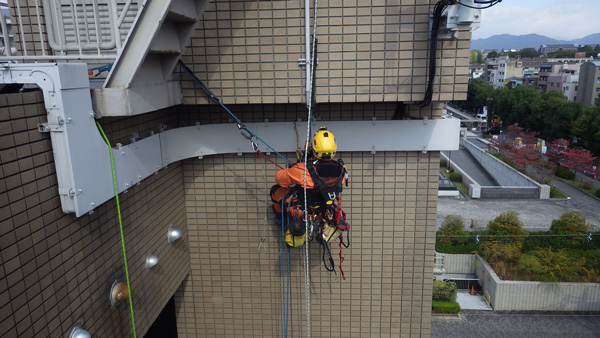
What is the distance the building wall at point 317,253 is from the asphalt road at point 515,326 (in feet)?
31.6

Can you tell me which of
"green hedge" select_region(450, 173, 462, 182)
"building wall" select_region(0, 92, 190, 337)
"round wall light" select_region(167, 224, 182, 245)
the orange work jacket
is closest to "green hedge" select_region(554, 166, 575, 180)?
"green hedge" select_region(450, 173, 462, 182)

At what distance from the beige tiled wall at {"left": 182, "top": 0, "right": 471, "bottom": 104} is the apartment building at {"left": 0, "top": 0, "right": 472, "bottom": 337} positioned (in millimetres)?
15

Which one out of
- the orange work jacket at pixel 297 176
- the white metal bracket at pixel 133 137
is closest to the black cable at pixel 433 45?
the white metal bracket at pixel 133 137

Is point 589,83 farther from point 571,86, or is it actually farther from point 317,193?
point 317,193

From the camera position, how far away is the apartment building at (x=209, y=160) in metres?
2.79

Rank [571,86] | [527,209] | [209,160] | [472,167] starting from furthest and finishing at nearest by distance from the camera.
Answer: [571,86] → [472,167] → [527,209] → [209,160]

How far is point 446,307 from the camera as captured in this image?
48.3ft

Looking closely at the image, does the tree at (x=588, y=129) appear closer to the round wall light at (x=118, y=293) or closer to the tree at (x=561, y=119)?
the tree at (x=561, y=119)

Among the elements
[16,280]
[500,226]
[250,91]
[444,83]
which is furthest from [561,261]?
[16,280]

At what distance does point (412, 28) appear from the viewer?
4.17 metres

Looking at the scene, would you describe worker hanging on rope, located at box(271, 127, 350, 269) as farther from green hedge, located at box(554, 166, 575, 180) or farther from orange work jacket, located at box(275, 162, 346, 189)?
green hedge, located at box(554, 166, 575, 180)

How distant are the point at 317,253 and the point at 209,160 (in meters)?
1.86

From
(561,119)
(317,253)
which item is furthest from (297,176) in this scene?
(561,119)

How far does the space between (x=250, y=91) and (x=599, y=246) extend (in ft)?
58.8
